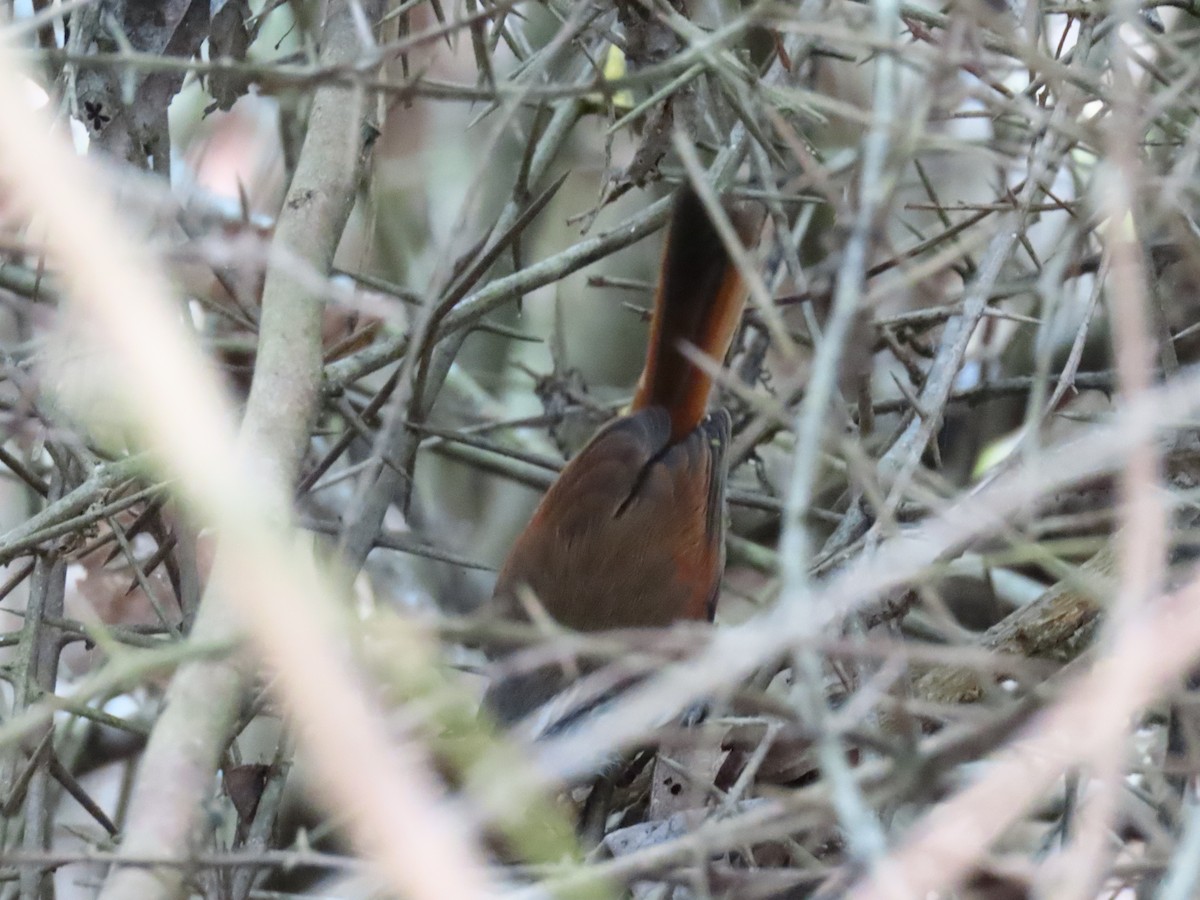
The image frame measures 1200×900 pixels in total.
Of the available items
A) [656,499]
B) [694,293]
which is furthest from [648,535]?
[694,293]

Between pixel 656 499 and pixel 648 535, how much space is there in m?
0.16

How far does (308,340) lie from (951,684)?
1570 millimetres

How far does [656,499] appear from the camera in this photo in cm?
432

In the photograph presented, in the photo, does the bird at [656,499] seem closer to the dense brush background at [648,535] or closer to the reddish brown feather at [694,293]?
the reddish brown feather at [694,293]

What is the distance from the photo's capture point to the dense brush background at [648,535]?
1540mm

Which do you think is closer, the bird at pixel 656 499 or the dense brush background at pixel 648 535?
the dense brush background at pixel 648 535

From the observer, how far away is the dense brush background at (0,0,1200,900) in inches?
60.6

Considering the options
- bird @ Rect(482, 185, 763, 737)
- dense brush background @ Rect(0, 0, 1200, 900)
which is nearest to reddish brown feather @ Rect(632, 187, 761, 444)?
bird @ Rect(482, 185, 763, 737)


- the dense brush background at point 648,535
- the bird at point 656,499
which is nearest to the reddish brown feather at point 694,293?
the bird at point 656,499

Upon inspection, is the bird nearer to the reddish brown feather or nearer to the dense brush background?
the reddish brown feather

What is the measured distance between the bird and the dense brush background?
6.4 inches

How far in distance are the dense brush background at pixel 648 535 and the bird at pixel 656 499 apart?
164 mm

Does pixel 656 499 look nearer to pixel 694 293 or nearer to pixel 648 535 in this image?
pixel 648 535

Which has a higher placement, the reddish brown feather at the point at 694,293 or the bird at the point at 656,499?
the reddish brown feather at the point at 694,293
